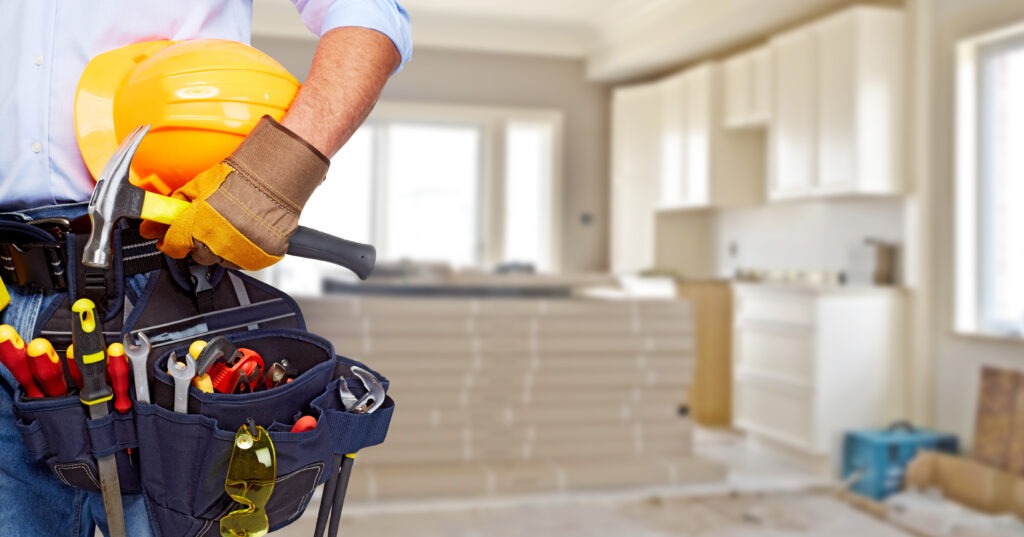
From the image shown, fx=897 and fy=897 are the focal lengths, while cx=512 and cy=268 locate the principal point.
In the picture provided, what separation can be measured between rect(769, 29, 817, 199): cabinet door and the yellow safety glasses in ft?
15.6

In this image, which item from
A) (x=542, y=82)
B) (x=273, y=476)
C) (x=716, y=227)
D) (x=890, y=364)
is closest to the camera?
(x=273, y=476)

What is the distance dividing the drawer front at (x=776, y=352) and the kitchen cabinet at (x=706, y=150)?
1306 mm

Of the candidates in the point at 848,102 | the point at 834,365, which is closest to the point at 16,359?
the point at 834,365

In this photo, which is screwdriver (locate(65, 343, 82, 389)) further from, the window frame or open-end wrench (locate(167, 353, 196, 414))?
the window frame

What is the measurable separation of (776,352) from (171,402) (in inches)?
177

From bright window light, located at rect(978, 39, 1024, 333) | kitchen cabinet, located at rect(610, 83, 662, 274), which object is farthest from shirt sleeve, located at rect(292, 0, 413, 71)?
kitchen cabinet, located at rect(610, 83, 662, 274)

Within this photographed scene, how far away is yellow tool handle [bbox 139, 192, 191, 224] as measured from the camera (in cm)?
71

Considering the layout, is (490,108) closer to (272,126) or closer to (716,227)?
(716,227)

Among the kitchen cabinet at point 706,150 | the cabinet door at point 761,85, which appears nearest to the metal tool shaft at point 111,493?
→ the cabinet door at point 761,85

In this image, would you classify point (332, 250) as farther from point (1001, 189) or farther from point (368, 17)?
point (1001, 189)

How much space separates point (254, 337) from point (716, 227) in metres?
Result: 6.38

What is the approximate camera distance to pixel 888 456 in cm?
414

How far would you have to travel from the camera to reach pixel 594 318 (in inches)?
145

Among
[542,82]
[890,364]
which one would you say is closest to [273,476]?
[890,364]
